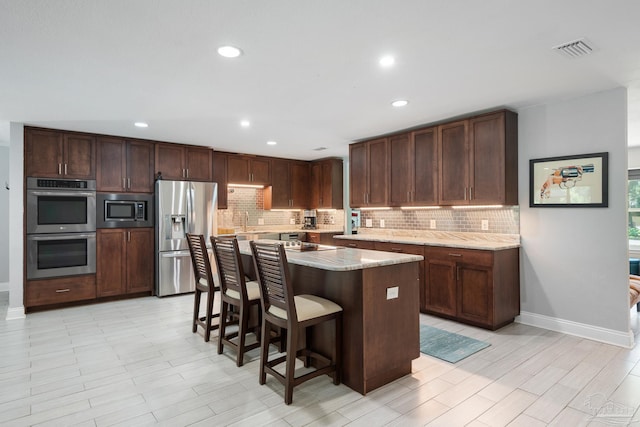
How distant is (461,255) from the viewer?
389 cm

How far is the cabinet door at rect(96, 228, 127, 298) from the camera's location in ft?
16.4

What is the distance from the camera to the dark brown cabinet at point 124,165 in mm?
5055

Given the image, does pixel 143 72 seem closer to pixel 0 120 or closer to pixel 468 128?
pixel 0 120

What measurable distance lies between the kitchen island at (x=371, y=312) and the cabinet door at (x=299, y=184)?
4690 millimetres

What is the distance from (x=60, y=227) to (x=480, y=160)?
5.44 meters

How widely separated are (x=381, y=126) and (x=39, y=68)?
11.8 feet

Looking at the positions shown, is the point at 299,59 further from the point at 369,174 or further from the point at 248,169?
the point at 248,169

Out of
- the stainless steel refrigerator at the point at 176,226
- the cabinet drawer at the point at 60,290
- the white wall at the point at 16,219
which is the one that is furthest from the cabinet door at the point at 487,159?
the white wall at the point at 16,219

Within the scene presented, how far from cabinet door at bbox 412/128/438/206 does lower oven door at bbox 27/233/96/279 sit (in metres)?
4.55

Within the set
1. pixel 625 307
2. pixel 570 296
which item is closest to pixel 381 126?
pixel 570 296

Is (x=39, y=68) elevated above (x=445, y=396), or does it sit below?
above

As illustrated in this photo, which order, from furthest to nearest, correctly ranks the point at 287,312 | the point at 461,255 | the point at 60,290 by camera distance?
the point at 60,290, the point at 461,255, the point at 287,312

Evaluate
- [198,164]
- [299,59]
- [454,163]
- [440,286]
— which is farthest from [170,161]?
[440,286]

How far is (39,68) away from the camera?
9.06ft
